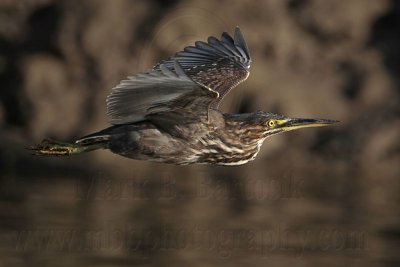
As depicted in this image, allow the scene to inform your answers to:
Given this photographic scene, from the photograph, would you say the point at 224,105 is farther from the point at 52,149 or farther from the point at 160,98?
the point at 160,98

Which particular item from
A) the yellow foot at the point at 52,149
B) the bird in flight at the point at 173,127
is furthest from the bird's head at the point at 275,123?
the yellow foot at the point at 52,149

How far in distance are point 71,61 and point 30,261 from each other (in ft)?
17.5

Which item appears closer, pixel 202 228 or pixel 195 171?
pixel 202 228

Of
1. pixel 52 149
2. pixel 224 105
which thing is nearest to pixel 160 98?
pixel 52 149

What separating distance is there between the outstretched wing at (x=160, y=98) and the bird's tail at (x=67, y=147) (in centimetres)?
26

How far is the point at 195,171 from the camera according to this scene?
1870 cm

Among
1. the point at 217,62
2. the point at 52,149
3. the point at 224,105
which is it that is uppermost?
the point at 224,105

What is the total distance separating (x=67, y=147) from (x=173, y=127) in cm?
93

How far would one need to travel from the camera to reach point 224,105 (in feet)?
57.4

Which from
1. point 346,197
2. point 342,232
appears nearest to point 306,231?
point 342,232

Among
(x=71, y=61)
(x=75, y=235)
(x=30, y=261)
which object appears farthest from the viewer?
(x=71, y=61)

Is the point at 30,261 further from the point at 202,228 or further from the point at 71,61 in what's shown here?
the point at 71,61

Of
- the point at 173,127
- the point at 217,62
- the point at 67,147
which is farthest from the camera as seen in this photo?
the point at 217,62

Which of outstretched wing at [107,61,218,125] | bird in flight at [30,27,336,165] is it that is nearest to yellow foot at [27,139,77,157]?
bird in flight at [30,27,336,165]
